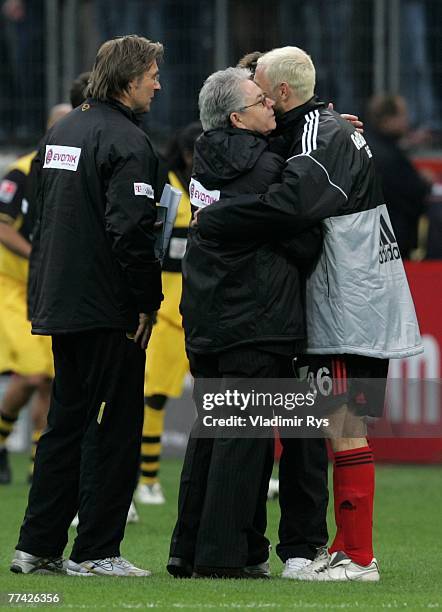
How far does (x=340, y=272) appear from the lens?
6.67 metres

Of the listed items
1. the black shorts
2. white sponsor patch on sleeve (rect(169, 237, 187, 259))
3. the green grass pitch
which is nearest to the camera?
the green grass pitch

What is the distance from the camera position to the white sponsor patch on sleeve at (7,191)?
10.8 metres

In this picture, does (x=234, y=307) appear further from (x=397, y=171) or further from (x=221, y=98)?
(x=397, y=171)

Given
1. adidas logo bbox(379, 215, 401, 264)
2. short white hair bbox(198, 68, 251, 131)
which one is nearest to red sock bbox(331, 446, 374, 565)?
adidas logo bbox(379, 215, 401, 264)

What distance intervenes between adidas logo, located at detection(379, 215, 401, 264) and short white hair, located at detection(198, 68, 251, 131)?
0.76m

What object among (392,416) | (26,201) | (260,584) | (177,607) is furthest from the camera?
(392,416)

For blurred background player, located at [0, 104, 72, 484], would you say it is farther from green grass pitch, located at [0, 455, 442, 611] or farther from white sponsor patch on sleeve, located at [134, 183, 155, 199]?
white sponsor patch on sleeve, located at [134, 183, 155, 199]

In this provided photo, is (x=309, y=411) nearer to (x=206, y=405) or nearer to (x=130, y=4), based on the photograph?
(x=206, y=405)

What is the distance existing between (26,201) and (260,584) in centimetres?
427

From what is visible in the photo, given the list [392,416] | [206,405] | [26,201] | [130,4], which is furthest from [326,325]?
[130,4]

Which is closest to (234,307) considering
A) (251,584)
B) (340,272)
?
(340,272)

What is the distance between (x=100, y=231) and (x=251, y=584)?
1.55 metres

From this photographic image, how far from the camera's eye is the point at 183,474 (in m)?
6.93

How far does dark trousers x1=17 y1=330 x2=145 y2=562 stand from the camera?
22.6ft
